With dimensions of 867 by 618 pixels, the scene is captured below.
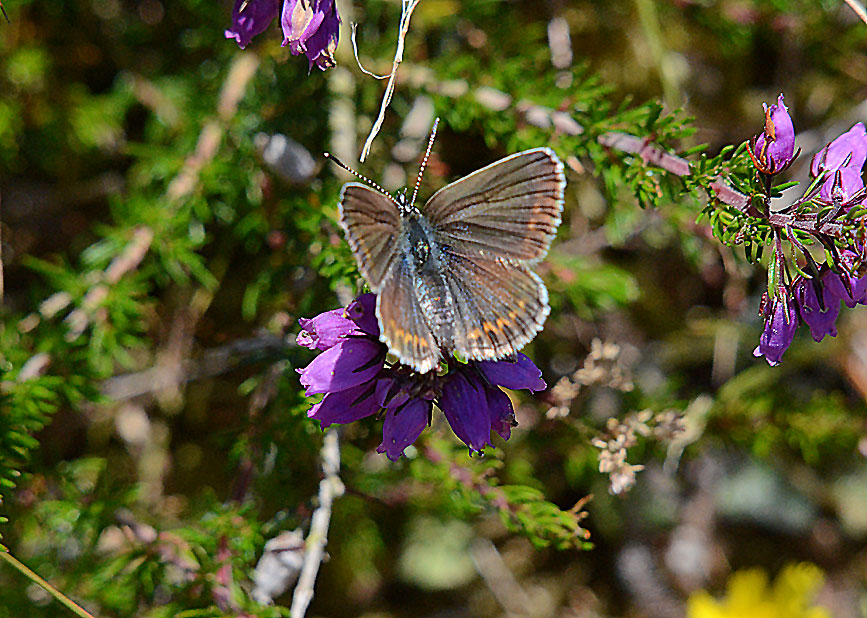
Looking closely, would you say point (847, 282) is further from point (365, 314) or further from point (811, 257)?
point (365, 314)

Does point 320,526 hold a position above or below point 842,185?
below

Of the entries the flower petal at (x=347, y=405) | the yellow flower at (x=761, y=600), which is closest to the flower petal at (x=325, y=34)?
the flower petal at (x=347, y=405)

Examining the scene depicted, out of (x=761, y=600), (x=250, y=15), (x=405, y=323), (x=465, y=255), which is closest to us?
(x=405, y=323)

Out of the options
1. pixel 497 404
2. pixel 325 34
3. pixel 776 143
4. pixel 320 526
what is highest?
pixel 325 34

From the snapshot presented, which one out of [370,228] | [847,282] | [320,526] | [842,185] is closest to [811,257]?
[847,282]

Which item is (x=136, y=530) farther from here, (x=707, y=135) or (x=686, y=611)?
(x=707, y=135)

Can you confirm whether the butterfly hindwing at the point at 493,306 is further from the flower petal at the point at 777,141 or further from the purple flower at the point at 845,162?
the purple flower at the point at 845,162

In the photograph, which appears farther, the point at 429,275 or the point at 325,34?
the point at 325,34
